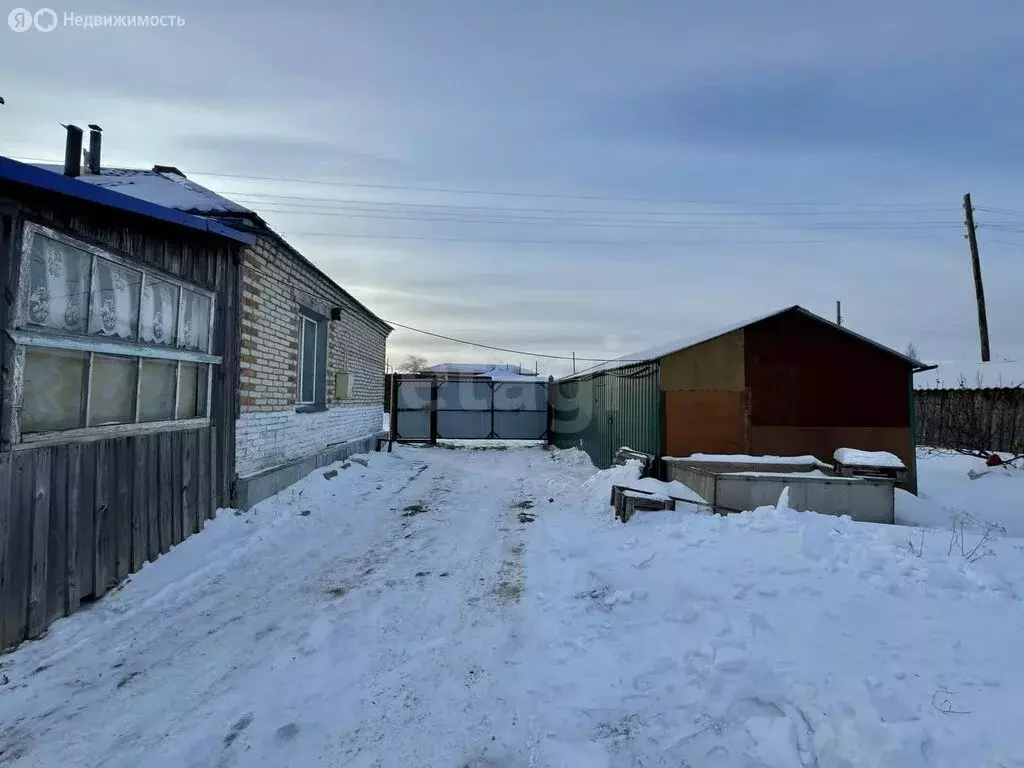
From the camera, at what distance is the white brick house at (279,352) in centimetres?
625

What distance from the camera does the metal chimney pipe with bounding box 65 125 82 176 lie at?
553 centimetres

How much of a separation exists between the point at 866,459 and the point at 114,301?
383 inches

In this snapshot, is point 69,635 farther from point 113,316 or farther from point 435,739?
point 435,739

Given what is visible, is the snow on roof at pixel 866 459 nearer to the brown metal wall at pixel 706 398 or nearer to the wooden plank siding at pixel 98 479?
the brown metal wall at pixel 706 398

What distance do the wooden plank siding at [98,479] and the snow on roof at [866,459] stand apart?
8.80 m

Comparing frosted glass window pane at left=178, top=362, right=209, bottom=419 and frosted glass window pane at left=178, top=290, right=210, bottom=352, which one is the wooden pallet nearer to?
frosted glass window pane at left=178, top=362, right=209, bottom=419

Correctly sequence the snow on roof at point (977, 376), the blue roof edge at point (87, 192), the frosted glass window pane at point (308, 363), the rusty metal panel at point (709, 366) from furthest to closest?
the snow on roof at point (977, 376), the rusty metal panel at point (709, 366), the frosted glass window pane at point (308, 363), the blue roof edge at point (87, 192)

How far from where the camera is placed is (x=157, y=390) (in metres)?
4.85

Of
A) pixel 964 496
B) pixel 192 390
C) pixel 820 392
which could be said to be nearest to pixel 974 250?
pixel 964 496

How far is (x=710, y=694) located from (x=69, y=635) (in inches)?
161

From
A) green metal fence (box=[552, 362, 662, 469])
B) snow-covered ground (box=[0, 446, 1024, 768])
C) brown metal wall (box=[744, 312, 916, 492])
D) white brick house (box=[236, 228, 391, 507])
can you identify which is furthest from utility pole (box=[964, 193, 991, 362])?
white brick house (box=[236, 228, 391, 507])

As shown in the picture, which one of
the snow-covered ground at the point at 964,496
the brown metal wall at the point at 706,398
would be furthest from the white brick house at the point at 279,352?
the snow-covered ground at the point at 964,496

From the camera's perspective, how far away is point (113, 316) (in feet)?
13.8

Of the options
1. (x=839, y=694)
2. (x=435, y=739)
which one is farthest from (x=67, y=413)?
(x=839, y=694)
